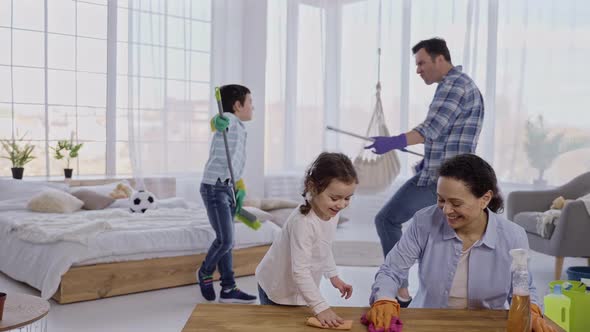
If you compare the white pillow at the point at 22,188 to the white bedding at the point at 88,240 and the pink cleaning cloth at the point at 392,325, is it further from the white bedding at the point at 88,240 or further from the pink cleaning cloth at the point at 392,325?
the pink cleaning cloth at the point at 392,325

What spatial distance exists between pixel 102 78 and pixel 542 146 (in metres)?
3.95

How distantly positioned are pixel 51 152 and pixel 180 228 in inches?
102

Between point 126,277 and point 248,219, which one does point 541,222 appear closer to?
point 248,219

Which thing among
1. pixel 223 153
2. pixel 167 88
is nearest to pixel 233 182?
pixel 223 153

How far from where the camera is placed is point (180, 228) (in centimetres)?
378

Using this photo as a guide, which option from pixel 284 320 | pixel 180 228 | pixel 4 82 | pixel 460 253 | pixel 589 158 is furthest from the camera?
pixel 4 82

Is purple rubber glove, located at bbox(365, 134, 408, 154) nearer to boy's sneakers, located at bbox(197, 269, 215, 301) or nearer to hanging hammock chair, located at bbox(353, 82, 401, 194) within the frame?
boy's sneakers, located at bbox(197, 269, 215, 301)

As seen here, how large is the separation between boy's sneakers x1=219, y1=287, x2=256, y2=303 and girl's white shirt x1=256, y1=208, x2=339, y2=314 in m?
1.47

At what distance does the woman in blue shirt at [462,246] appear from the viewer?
168cm

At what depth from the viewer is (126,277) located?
11.4 feet

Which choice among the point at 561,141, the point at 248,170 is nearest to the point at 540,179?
the point at 561,141

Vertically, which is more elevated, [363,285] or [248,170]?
[248,170]

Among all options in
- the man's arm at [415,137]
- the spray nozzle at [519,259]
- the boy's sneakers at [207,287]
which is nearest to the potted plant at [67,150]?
the boy's sneakers at [207,287]

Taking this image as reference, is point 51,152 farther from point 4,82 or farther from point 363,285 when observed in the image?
point 363,285
